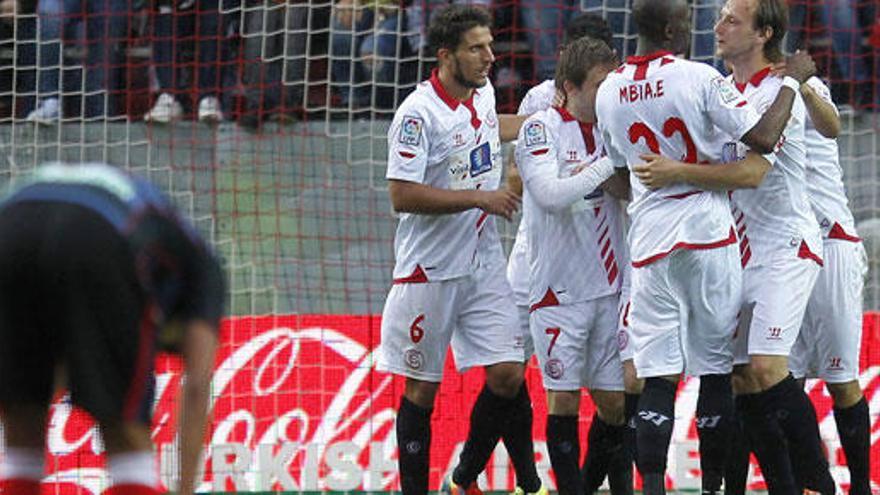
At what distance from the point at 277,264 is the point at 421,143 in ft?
11.3

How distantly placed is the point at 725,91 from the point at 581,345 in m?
1.58

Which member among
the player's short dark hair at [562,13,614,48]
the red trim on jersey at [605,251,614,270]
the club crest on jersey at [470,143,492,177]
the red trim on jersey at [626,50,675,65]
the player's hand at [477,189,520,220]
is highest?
the player's short dark hair at [562,13,614,48]

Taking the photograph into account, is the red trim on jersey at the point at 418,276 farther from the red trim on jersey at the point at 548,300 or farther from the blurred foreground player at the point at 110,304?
the blurred foreground player at the point at 110,304

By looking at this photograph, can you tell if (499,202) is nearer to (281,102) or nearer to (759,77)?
(759,77)

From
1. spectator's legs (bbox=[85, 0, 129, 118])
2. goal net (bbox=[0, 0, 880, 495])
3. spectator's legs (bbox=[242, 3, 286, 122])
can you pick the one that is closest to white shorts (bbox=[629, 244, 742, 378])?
goal net (bbox=[0, 0, 880, 495])

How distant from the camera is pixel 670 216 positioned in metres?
7.40

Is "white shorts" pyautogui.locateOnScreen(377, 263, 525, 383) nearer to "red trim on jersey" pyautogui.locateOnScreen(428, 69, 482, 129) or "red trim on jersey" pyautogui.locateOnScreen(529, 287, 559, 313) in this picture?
"red trim on jersey" pyautogui.locateOnScreen(529, 287, 559, 313)

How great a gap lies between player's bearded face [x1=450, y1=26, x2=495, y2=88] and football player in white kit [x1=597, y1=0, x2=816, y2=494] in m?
0.85

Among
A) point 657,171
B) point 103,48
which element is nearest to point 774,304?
point 657,171

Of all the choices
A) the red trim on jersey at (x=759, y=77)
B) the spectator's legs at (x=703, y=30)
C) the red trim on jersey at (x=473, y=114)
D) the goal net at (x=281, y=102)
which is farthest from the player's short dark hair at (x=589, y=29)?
the spectator's legs at (x=703, y=30)

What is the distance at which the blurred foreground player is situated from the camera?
4.69 m

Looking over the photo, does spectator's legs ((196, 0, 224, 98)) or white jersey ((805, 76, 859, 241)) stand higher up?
spectator's legs ((196, 0, 224, 98))

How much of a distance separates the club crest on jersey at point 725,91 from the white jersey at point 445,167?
4.40 ft

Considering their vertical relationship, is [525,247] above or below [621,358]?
above
